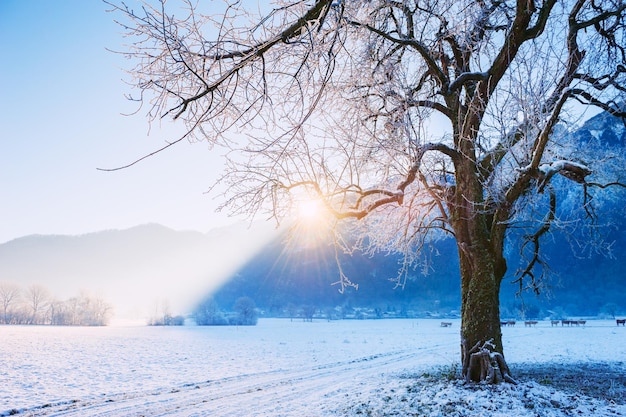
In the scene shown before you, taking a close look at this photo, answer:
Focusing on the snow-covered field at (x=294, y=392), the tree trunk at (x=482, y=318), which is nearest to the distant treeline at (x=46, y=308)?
the snow-covered field at (x=294, y=392)

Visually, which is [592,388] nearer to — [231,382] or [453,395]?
[453,395]

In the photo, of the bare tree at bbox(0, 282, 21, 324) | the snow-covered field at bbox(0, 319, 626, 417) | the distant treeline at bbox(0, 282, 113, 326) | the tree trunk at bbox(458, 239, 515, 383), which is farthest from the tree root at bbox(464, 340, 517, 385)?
the bare tree at bbox(0, 282, 21, 324)

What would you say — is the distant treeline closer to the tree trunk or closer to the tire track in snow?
the tire track in snow

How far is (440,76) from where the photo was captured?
7.53 metres

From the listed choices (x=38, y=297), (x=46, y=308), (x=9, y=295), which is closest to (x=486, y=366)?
(x=46, y=308)

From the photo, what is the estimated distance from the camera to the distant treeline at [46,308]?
322 ft

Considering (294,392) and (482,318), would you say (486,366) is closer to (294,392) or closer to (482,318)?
(482,318)

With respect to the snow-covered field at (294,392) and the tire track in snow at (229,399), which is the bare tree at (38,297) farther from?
the tire track in snow at (229,399)

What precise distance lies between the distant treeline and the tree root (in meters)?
111

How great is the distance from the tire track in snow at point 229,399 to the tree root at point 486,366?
2.74 metres

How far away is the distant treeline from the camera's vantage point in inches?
3868

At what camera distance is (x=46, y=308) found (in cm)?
11562

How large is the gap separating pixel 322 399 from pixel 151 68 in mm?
8054

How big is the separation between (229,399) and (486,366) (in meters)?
6.06
